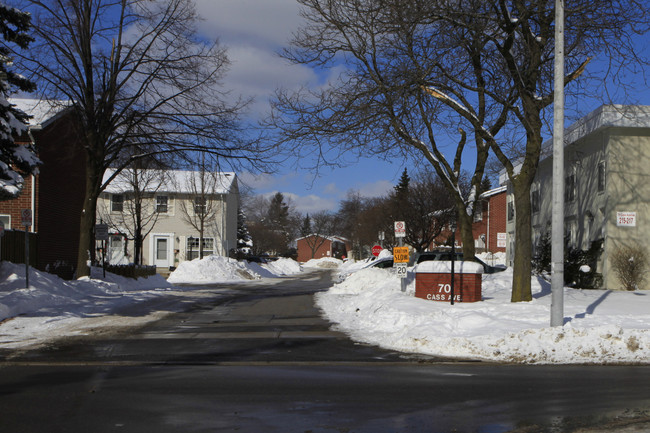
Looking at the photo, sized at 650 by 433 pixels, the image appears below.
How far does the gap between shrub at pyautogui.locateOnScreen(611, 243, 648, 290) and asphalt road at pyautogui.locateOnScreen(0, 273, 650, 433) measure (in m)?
15.3

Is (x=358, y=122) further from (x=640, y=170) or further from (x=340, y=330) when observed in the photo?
(x=640, y=170)

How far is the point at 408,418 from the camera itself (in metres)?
6.78

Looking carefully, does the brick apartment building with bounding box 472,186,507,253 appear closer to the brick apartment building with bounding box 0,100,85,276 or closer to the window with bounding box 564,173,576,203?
the window with bounding box 564,173,576,203

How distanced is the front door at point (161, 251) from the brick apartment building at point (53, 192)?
75.4 ft

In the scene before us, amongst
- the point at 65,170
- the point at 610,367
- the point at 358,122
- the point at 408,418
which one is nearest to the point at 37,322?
the point at 358,122

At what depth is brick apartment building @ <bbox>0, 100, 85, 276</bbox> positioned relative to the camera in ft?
85.8

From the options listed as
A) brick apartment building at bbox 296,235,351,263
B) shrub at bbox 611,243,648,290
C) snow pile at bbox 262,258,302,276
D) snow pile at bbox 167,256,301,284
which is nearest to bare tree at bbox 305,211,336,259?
brick apartment building at bbox 296,235,351,263

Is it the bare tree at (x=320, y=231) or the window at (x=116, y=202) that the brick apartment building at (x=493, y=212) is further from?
the bare tree at (x=320, y=231)

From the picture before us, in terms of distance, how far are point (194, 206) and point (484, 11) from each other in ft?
128

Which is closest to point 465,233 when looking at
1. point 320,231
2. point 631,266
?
point 631,266

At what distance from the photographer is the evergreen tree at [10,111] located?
639 inches

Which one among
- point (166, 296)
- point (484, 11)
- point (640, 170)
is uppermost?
point (484, 11)

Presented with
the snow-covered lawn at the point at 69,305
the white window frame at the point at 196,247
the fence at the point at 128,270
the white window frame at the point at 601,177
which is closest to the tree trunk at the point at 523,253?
the snow-covered lawn at the point at 69,305

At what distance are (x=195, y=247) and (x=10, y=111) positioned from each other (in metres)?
39.8
